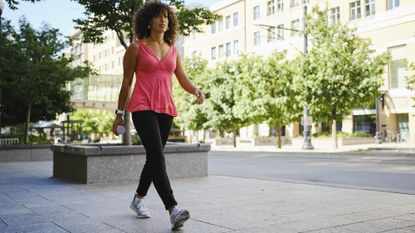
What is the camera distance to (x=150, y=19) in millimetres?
4613

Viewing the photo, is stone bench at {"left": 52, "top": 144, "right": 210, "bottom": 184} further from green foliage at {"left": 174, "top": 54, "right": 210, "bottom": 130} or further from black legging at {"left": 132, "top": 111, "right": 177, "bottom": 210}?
green foliage at {"left": 174, "top": 54, "right": 210, "bottom": 130}

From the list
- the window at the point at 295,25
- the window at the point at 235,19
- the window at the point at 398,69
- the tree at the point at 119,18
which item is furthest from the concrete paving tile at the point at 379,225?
the window at the point at 235,19

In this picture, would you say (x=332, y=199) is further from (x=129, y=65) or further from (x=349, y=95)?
(x=349, y=95)

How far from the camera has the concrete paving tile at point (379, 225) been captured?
4.09 metres

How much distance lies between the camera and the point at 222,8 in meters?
56.1

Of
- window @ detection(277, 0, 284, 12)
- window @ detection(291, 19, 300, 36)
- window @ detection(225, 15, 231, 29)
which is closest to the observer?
window @ detection(291, 19, 300, 36)

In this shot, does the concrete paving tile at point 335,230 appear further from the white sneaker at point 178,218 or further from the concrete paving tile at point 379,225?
the white sneaker at point 178,218

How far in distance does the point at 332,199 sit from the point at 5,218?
3.98 m

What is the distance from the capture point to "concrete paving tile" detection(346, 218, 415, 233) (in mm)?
4090

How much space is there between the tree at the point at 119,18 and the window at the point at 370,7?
103ft

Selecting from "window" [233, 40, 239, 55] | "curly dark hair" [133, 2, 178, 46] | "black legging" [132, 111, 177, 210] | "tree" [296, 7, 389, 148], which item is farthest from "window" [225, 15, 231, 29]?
"black legging" [132, 111, 177, 210]

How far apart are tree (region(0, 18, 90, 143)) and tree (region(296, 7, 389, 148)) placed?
13.2m

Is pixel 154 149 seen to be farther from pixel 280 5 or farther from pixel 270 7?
pixel 270 7

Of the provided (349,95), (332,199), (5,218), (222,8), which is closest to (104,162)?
(5,218)
